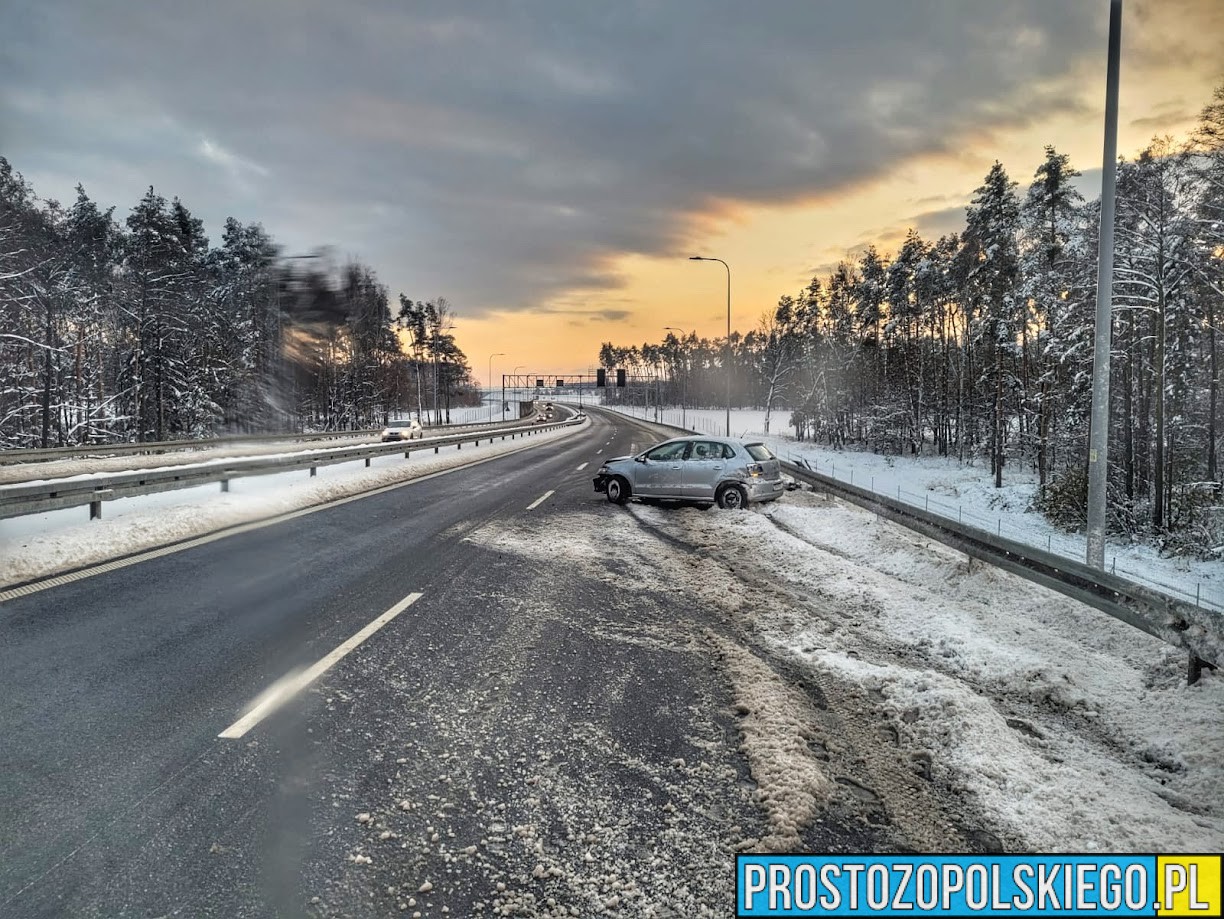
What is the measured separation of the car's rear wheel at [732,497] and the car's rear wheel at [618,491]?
2.21 m

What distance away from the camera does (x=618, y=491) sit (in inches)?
550

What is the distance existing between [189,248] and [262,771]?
159 feet

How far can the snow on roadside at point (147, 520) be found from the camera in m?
7.69

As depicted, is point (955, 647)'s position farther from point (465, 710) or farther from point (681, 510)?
point (681, 510)

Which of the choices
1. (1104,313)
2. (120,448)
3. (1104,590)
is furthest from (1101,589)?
(120,448)

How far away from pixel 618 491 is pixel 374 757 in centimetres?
1066

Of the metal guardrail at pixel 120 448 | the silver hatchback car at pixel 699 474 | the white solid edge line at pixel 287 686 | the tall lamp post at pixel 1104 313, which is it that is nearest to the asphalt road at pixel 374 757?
the white solid edge line at pixel 287 686

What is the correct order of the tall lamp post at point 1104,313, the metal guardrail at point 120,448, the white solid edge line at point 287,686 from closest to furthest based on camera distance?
the white solid edge line at point 287,686
the tall lamp post at point 1104,313
the metal guardrail at point 120,448

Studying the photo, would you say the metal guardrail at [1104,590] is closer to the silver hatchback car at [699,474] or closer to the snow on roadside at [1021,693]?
the snow on roadside at [1021,693]

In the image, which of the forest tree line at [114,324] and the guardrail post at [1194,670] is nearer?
the guardrail post at [1194,670]

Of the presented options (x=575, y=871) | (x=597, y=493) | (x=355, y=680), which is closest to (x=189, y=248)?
(x=597, y=493)

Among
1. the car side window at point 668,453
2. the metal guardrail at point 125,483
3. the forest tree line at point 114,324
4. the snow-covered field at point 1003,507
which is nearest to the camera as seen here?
the metal guardrail at point 125,483

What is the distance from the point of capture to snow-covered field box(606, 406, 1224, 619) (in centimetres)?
1350

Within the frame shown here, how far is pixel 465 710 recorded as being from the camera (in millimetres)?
4066
